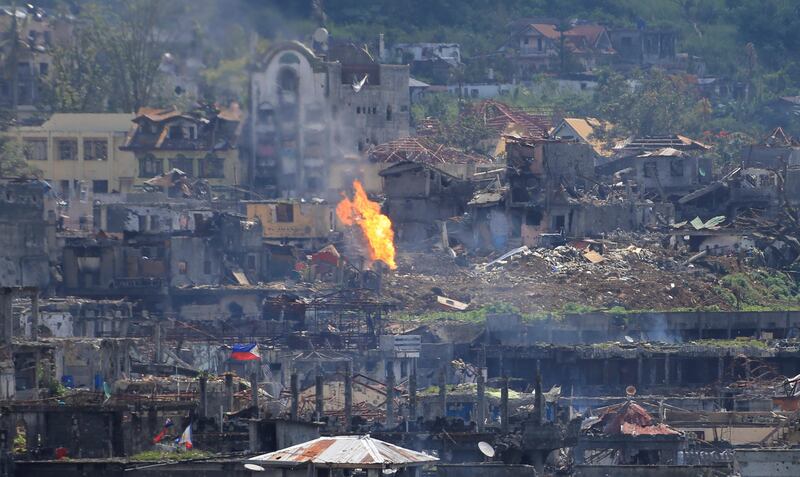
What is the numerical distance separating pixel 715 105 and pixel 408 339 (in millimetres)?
44258

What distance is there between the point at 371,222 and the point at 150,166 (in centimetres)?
1279

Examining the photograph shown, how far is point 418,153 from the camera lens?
109m

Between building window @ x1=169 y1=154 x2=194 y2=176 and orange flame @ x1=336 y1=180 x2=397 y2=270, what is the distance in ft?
25.0

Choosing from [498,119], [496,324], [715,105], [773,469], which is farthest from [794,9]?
[773,469]

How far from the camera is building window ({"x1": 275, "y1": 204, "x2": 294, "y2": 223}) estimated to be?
335 feet

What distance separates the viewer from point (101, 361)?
258ft

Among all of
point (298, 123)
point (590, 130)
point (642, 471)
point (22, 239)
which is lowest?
point (642, 471)

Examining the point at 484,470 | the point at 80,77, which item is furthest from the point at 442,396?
the point at 80,77

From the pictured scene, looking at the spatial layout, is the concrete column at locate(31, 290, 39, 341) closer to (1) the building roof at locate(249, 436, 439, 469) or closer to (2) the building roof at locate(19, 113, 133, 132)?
(1) the building roof at locate(249, 436, 439, 469)

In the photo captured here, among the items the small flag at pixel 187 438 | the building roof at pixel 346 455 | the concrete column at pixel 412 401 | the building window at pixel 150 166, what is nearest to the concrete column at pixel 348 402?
the concrete column at pixel 412 401

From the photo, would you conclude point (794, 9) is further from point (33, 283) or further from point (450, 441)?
point (450, 441)

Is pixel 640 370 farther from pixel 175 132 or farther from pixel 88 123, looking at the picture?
pixel 88 123

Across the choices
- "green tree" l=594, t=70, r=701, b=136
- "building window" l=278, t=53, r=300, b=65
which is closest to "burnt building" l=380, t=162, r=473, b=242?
"building window" l=278, t=53, r=300, b=65

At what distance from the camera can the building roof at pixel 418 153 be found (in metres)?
108
